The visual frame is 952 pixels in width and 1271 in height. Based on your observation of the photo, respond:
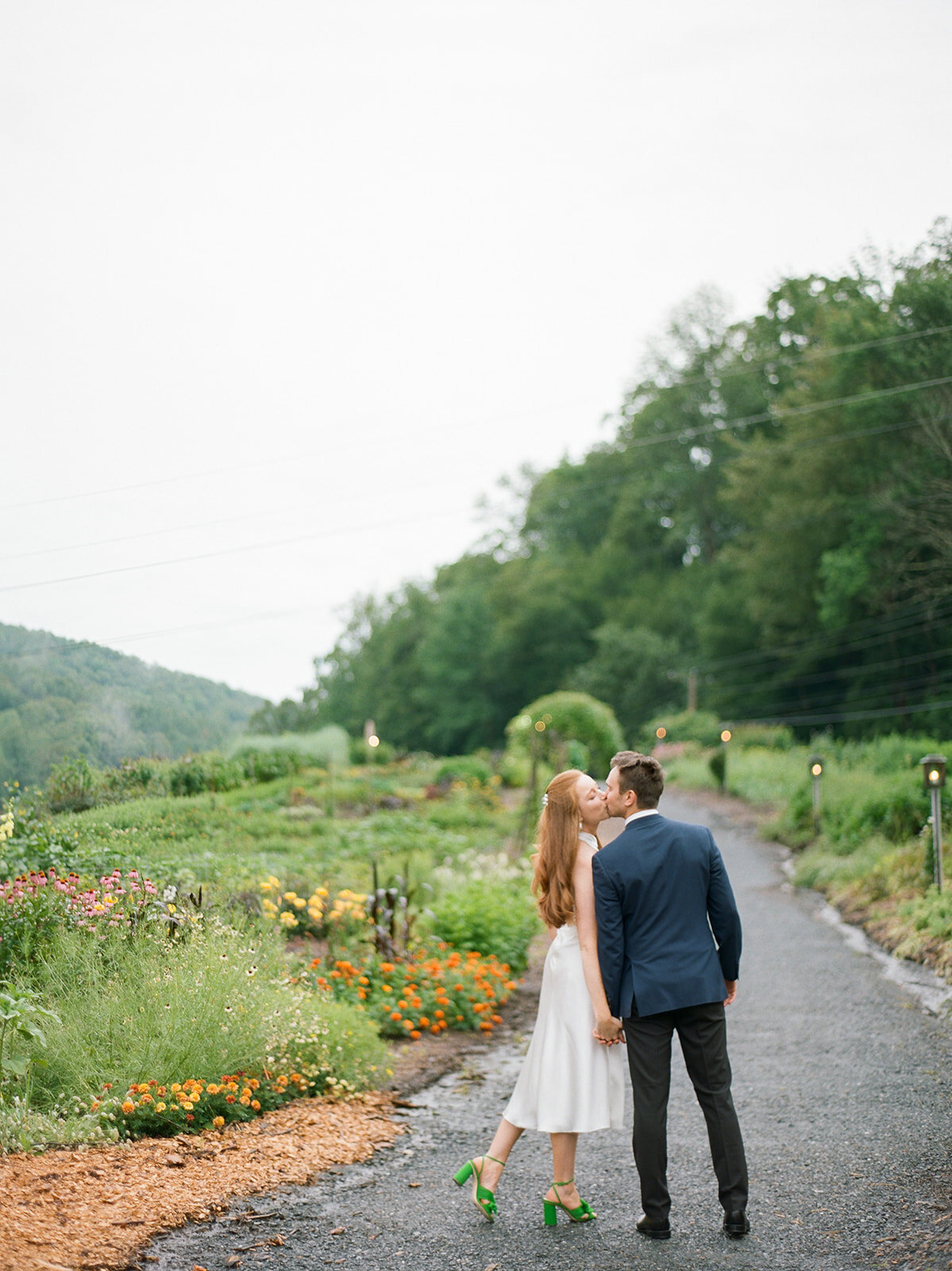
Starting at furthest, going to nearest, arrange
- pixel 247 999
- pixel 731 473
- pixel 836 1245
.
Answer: pixel 731 473, pixel 247 999, pixel 836 1245

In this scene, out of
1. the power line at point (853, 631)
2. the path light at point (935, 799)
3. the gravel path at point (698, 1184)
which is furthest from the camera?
the power line at point (853, 631)

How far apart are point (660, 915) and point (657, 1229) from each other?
3.58ft

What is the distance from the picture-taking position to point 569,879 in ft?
12.9

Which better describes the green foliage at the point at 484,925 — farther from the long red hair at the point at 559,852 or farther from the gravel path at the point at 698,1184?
the long red hair at the point at 559,852

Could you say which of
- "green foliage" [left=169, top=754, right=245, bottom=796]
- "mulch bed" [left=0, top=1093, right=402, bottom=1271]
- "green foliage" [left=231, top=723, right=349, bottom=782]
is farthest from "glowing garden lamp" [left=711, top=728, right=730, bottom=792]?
"mulch bed" [left=0, top=1093, right=402, bottom=1271]

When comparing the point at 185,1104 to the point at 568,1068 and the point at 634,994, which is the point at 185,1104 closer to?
the point at 568,1068

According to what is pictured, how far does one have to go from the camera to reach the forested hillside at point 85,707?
287 inches

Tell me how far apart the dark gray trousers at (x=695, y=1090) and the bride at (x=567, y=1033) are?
0.12 meters

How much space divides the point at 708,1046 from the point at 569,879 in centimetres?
74

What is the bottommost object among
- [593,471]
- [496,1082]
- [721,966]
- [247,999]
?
[496,1082]

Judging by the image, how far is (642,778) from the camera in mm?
3816

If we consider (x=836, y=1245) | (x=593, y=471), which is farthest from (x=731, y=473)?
(x=836, y=1245)

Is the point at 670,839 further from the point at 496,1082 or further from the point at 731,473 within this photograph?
the point at 731,473

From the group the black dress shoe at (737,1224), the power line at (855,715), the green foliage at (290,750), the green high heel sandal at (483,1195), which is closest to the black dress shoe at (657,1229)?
the black dress shoe at (737,1224)
